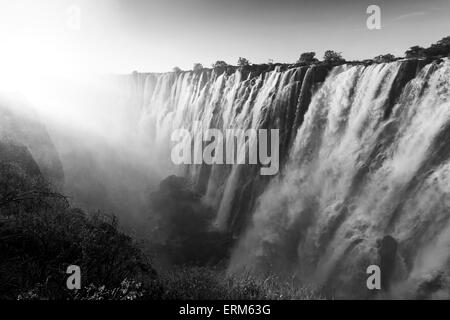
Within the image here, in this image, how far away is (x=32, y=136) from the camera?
1171 inches

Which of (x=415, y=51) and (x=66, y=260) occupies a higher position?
(x=415, y=51)

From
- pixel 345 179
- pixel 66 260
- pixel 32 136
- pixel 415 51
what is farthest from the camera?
pixel 32 136

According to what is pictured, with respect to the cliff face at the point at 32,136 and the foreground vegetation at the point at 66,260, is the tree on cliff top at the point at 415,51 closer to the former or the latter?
the foreground vegetation at the point at 66,260

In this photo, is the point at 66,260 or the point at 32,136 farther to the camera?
the point at 32,136

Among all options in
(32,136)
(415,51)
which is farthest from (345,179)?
(32,136)

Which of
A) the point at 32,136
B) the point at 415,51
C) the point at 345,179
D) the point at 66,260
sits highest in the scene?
the point at 415,51

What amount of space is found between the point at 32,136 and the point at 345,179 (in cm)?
2302

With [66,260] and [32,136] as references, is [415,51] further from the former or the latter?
[32,136]

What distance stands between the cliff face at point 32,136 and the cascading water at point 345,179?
1317cm

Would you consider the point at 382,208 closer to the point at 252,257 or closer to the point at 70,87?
the point at 252,257

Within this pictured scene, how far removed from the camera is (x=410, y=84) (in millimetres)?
21078

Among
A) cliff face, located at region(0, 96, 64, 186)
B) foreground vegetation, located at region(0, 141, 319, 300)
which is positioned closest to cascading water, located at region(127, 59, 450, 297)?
foreground vegetation, located at region(0, 141, 319, 300)

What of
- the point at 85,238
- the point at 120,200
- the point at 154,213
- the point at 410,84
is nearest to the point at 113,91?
the point at 120,200

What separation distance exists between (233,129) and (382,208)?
1647 centimetres
